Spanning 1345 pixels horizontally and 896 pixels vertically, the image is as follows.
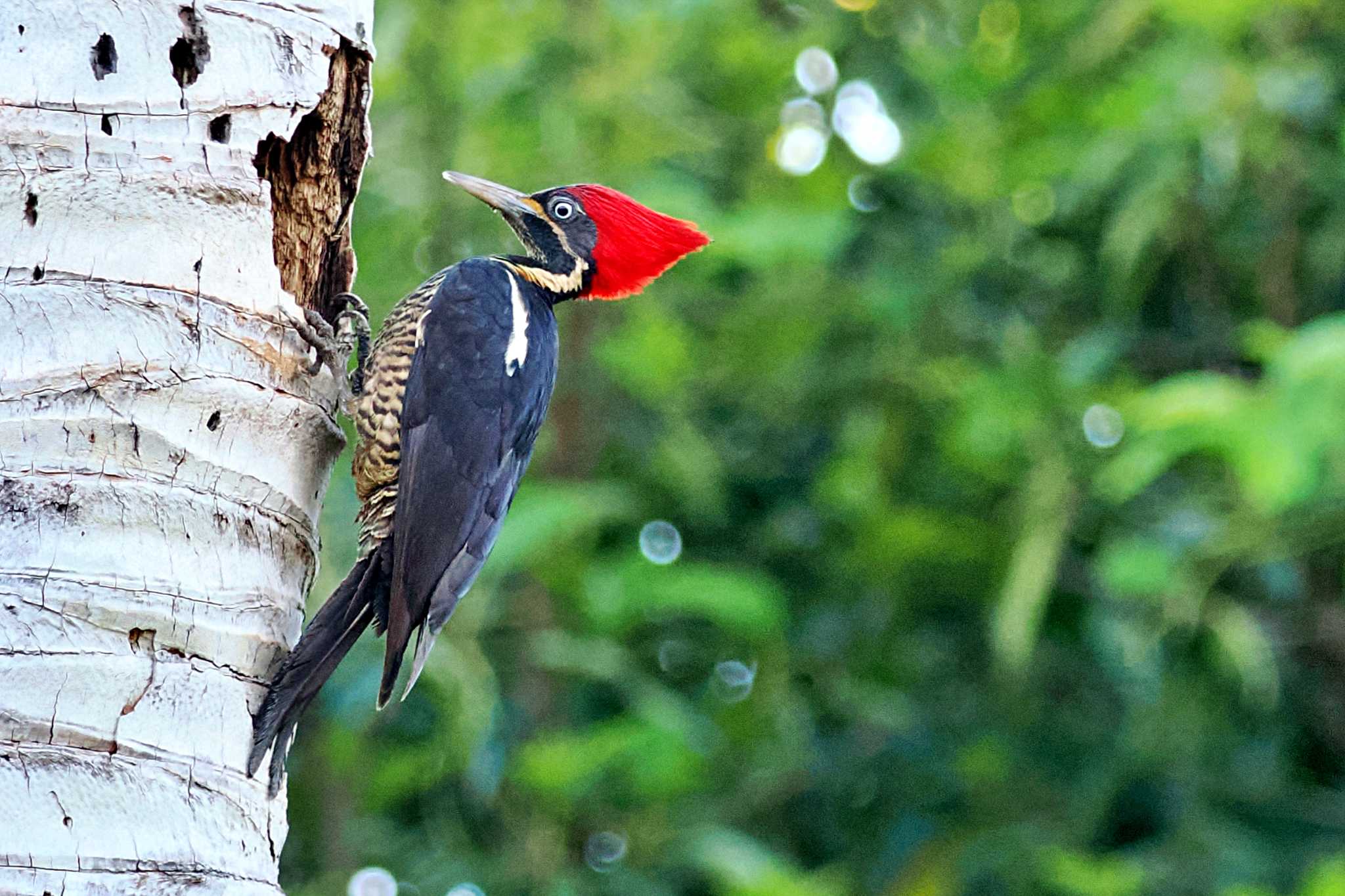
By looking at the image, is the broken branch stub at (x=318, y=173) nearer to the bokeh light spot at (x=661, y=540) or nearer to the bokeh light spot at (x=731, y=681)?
the bokeh light spot at (x=661, y=540)

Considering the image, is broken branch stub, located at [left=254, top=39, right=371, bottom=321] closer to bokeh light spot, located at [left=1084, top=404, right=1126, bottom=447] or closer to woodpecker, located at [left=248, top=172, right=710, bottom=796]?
woodpecker, located at [left=248, top=172, right=710, bottom=796]

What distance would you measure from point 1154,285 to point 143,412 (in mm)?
4691

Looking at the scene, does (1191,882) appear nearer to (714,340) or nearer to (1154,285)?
(1154,285)

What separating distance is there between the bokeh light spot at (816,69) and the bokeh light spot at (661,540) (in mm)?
1744

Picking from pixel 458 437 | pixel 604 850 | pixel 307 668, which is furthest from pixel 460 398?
pixel 604 850

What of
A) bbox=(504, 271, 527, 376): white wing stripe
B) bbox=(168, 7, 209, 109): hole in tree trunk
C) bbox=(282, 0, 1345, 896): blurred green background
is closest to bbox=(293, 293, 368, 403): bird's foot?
bbox=(504, 271, 527, 376): white wing stripe

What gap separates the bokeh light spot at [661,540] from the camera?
588 centimetres

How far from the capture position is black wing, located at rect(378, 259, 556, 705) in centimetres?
292


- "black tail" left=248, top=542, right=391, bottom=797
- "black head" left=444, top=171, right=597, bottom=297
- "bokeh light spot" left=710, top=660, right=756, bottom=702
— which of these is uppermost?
"black head" left=444, top=171, right=597, bottom=297

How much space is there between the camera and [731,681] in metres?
5.99

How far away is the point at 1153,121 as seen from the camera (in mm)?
5207

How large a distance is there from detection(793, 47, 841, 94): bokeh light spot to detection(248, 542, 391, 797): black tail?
381 centimetres

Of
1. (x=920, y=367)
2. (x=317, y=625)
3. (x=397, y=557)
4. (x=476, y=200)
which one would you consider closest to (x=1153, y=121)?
(x=920, y=367)

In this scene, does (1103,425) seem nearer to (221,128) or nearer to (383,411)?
(383,411)
